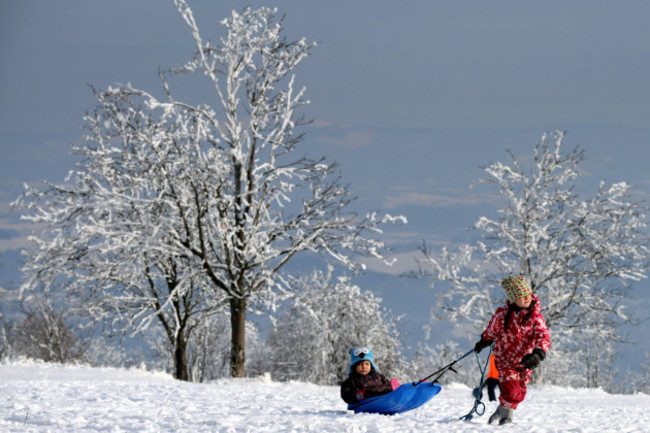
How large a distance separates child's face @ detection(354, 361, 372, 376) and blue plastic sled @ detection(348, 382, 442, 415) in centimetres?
32

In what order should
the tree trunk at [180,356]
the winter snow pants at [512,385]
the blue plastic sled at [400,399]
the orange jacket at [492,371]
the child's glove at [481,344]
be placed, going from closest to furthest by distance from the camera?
1. the winter snow pants at [512,385]
2. the child's glove at [481,344]
3. the orange jacket at [492,371]
4. the blue plastic sled at [400,399]
5. the tree trunk at [180,356]

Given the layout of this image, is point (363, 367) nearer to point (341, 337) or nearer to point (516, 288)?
point (516, 288)

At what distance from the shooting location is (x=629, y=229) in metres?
21.7

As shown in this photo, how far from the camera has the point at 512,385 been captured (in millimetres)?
8008

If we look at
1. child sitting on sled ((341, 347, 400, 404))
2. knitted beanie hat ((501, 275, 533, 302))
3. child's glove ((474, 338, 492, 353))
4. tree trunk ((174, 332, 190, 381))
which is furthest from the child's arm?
tree trunk ((174, 332, 190, 381))

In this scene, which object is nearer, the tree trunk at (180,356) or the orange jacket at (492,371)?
the orange jacket at (492,371)

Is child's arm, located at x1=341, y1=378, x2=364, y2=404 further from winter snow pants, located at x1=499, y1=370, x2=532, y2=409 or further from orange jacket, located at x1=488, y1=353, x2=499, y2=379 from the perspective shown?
winter snow pants, located at x1=499, y1=370, x2=532, y2=409

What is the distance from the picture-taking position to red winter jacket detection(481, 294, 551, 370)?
311 inches

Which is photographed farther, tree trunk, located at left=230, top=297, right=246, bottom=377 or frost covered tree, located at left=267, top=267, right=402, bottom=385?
frost covered tree, located at left=267, top=267, right=402, bottom=385

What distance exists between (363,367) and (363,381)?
18cm

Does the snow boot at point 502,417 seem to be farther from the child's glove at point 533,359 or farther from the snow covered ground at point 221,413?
the child's glove at point 533,359

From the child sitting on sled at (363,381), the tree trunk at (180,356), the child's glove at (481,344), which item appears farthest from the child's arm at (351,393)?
the tree trunk at (180,356)

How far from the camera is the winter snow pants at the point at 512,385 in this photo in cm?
802

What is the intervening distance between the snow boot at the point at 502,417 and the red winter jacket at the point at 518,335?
48 cm
